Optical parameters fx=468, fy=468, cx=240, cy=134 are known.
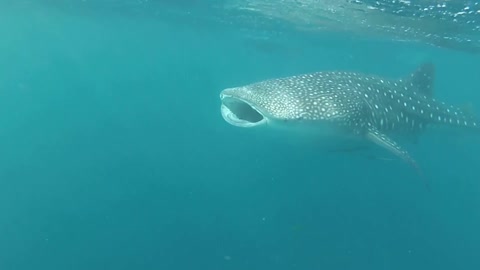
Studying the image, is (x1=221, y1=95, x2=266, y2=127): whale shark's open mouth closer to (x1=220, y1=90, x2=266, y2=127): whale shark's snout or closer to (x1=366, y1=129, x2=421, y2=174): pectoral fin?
(x1=220, y1=90, x2=266, y2=127): whale shark's snout

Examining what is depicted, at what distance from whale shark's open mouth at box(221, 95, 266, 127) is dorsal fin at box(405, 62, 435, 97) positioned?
16.2ft

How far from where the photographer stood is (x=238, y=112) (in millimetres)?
7457

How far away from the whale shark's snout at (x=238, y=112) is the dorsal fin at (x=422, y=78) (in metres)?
4.94

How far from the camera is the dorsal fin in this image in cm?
1084

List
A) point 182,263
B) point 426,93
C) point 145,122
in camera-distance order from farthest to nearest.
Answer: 1. point 145,122
2. point 182,263
3. point 426,93

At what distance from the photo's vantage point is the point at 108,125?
1336 inches

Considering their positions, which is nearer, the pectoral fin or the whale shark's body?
the whale shark's body

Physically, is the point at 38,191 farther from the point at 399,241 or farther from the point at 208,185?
the point at 399,241

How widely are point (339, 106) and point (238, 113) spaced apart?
1.70 m

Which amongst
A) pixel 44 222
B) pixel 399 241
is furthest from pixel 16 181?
pixel 399 241

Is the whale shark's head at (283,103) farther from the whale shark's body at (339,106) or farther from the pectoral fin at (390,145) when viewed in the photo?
the pectoral fin at (390,145)

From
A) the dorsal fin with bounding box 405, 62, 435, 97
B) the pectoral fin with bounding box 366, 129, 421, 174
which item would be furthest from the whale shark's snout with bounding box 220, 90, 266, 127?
the dorsal fin with bounding box 405, 62, 435, 97

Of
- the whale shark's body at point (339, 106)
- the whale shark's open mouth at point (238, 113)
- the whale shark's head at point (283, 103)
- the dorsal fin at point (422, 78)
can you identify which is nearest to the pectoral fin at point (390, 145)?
the whale shark's body at point (339, 106)

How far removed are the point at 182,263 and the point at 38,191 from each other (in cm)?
853
